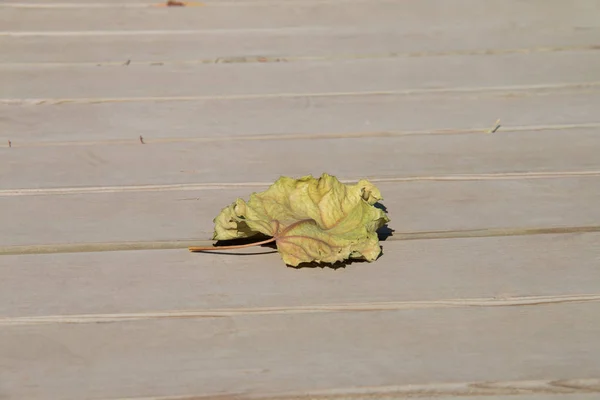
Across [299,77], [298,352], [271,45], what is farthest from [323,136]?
[298,352]

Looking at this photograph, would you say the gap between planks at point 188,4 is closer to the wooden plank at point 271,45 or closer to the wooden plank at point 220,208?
the wooden plank at point 271,45

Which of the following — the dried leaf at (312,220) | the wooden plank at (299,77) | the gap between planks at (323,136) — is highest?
the wooden plank at (299,77)

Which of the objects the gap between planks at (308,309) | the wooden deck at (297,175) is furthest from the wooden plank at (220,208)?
the gap between planks at (308,309)

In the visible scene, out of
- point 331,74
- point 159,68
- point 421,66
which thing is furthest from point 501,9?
point 159,68

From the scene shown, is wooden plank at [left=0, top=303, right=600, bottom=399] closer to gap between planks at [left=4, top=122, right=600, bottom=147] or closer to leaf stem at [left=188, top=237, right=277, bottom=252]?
leaf stem at [left=188, top=237, right=277, bottom=252]

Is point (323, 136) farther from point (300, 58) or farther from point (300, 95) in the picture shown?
point (300, 58)

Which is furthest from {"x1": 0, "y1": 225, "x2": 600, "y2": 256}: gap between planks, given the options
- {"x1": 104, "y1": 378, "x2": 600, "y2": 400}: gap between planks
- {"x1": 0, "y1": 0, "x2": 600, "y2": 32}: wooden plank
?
{"x1": 0, "y1": 0, "x2": 600, "y2": 32}: wooden plank

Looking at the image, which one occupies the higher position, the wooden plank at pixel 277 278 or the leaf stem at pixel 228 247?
the leaf stem at pixel 228 247
